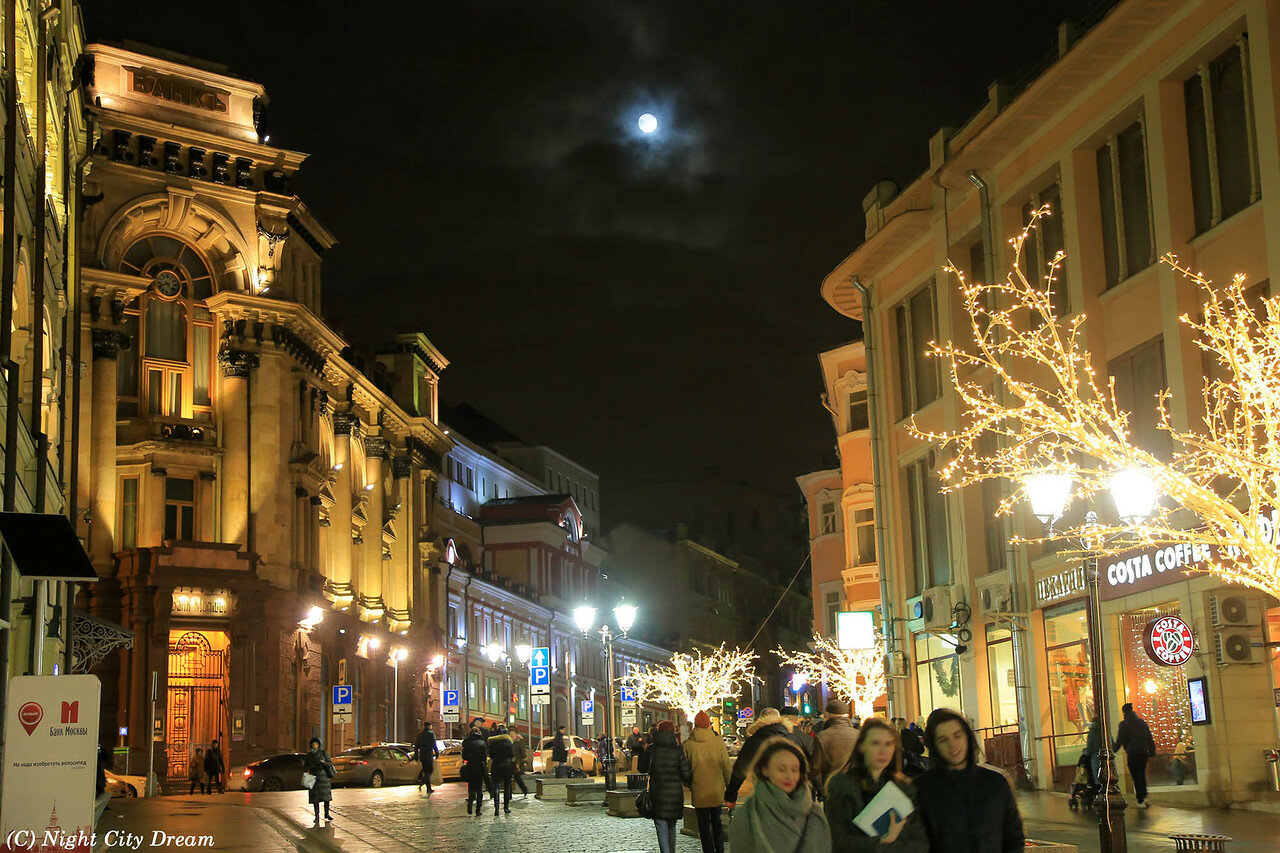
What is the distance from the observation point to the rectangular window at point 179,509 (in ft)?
174

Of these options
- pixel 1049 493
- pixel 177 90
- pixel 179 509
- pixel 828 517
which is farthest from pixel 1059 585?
pixel 177 90

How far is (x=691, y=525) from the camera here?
126m

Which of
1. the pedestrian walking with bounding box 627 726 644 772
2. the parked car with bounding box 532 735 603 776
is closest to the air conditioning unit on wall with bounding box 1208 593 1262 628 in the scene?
the pedestrian walking with bounding box 627 726 644 772

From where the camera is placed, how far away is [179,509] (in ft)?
175

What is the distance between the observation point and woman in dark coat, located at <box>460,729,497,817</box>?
27469 millimetres

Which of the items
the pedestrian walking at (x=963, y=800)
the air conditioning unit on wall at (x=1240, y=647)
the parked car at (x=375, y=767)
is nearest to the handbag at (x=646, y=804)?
the pedestrian walking at (x=963, y=800)

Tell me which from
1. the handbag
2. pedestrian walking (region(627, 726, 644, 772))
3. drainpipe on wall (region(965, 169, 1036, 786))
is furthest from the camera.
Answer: pedestrian walking (region(627, 726, 644, 772))

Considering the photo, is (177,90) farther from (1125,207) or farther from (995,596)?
(1125,207)

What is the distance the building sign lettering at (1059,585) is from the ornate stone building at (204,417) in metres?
→ 29.8

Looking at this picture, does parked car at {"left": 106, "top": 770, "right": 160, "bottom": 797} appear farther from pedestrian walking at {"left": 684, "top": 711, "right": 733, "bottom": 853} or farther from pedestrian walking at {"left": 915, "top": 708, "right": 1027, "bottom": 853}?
pedestrian walking at {"left": 915, "top": 708, "right": 1027, "bottom": 853}

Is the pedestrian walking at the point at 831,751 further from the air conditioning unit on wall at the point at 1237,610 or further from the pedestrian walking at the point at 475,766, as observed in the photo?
the pedestrian walking at the point at 475,766

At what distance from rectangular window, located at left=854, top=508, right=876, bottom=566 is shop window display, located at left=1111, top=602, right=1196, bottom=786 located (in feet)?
61.2

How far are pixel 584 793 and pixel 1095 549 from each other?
1619 cm

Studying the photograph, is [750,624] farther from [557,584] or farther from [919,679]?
[919,679]
